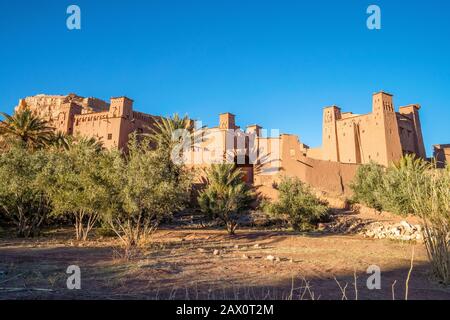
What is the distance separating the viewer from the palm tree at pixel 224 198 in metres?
19.4

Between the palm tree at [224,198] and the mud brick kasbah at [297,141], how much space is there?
6593 mm

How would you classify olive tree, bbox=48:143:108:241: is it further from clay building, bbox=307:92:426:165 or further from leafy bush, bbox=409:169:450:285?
clay building, bbox=307:92:426:165

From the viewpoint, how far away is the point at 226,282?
6312 millimetres

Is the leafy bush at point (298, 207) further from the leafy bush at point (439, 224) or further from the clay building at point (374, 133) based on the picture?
the clay building at point (374, 133)

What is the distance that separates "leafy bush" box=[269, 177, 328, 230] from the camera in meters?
20.4

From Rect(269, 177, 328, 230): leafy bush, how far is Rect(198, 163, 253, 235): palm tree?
218 cm

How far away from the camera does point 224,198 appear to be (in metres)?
20.6

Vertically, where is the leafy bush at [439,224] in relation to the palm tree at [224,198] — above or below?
below

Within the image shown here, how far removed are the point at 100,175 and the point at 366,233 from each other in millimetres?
14445

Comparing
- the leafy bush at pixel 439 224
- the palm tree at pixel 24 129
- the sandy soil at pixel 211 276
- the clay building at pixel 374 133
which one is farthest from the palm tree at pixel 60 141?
the clay building at pixel 374 133

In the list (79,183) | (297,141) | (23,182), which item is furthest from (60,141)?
(297,141)

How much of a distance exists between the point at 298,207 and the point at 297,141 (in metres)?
14.5

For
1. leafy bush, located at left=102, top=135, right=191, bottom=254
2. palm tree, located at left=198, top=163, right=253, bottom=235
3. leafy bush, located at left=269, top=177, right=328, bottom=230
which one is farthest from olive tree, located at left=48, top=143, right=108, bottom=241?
leafy bush, located at left=269, top=177, right=328, bottom=230

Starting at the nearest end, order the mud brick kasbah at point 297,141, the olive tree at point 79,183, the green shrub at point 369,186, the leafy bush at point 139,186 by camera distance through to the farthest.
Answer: the leafy bush at point 139,186, the olive tree at point 79,183, the green shrub at point 369,186, the mud brick kasbah at point 297,141
